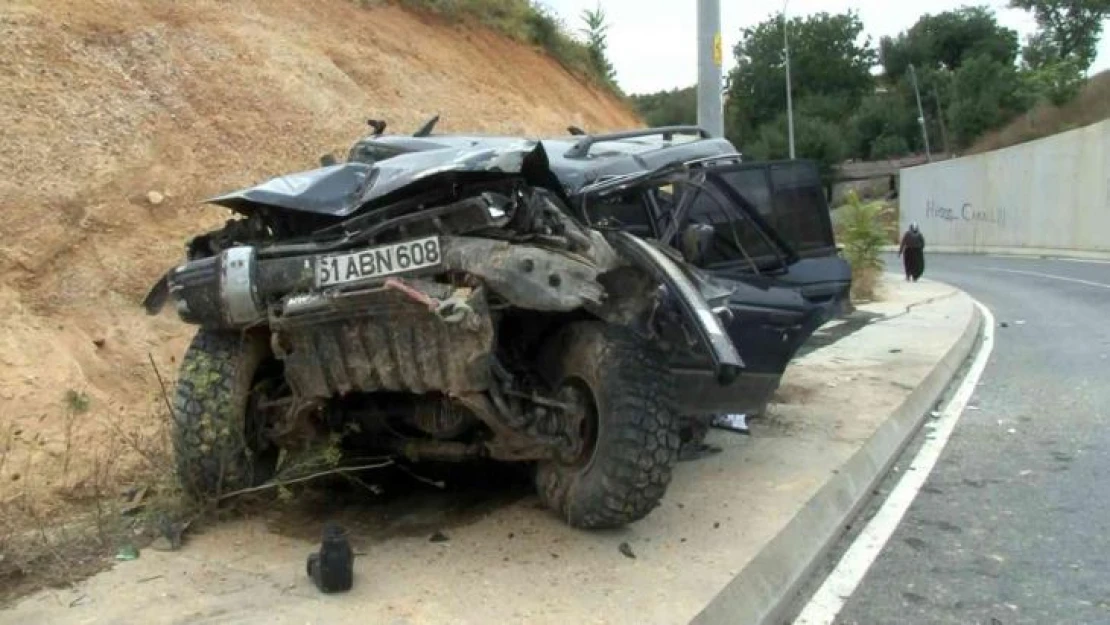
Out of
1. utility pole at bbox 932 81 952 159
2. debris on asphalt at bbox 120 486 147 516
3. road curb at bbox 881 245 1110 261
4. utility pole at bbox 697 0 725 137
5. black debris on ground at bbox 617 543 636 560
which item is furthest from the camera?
utility pole at bbox 932 81 952 159

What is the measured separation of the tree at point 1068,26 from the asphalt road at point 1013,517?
86676 mm

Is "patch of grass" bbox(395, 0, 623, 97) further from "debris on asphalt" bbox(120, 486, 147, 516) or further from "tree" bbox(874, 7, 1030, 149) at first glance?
"tree" bbox(874, 7, 1030, 149)

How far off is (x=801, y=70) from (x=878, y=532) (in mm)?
106957

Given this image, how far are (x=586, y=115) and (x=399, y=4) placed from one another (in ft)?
15.4

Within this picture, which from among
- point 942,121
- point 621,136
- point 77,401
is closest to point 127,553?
point 77,401

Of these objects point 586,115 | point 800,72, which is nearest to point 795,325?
point 586,115

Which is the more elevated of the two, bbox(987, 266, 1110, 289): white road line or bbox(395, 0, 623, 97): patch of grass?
bbox(395, 0, 623, 97): patch of grass

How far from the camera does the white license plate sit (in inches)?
180

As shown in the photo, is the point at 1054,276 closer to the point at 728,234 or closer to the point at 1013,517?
the point at 1013,517

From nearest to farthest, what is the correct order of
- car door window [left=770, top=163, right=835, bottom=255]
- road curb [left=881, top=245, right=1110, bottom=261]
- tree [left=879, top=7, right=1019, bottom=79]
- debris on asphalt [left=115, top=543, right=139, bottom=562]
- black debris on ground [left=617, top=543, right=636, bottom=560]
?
1. debris on asphalt [left=115, top=543, right=139, bottom=562]
2. black debris on ground [left=617, top=543, right=636, bottom=560]
3. car door window [left=770, top=163, right=835, bottom=255]
4. road curb [left=881, top=245, right=1110, bottom=261]
5. tree [left=879, top=7, right=1019, bottom=79]

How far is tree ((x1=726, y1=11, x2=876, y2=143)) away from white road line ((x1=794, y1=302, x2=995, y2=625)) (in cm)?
9392

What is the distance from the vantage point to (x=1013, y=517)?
20.2ft

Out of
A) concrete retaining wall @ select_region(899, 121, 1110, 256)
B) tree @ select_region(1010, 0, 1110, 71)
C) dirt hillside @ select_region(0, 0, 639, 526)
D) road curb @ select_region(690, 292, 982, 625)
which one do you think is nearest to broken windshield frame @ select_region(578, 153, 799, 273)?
road curb @ select_region(690, 292, 982, 625)

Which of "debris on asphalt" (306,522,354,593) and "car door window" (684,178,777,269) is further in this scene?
"car door window" (684,178,777,269)
